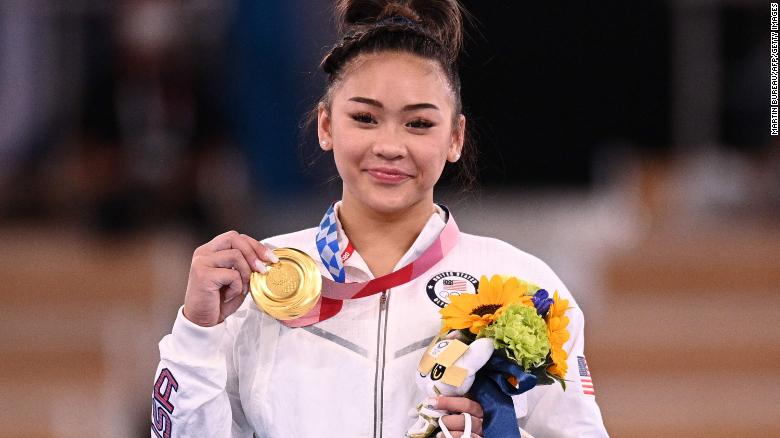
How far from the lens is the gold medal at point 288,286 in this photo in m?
2.32

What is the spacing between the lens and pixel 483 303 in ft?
7.46

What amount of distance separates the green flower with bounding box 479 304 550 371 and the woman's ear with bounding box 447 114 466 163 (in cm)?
42

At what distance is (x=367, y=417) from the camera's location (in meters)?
2.37

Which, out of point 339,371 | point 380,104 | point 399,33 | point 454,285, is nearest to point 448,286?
point 454,285

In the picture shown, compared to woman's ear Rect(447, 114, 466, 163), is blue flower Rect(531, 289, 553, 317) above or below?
below

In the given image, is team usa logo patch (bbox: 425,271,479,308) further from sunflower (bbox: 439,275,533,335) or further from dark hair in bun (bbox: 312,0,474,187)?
dark hair in bun (bbox: 312,0,474,187)

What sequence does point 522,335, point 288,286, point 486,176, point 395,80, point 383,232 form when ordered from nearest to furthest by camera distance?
point 522,335, point 288,286, point 395,80, point 383,232, point 486,176

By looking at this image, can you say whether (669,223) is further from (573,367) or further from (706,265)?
(573,367)

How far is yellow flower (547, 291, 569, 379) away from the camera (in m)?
2.23

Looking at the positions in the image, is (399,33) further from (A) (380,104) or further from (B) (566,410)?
(B) (566,410)

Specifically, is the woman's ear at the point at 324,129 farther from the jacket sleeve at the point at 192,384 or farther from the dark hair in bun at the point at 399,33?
the jacket sleeve at the point at 192,384

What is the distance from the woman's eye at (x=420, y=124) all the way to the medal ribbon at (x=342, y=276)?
0.21 meters

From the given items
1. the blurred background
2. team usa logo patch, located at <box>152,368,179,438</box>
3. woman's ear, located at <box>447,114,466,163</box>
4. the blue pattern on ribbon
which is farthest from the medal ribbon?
the blurred background

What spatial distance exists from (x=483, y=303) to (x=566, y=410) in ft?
0.97
